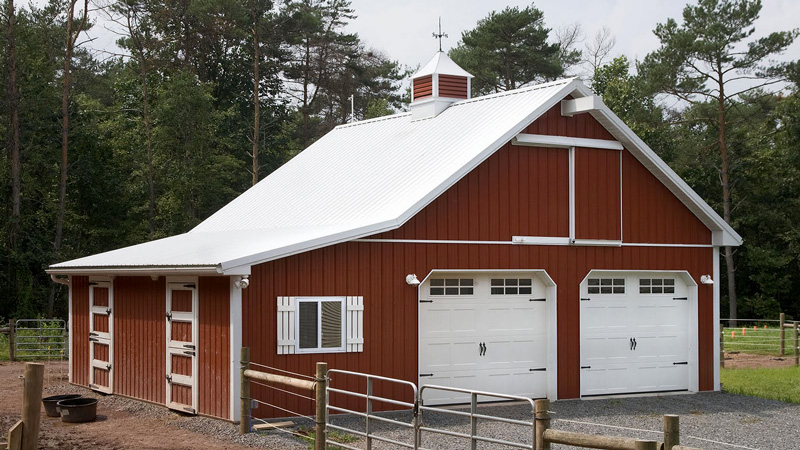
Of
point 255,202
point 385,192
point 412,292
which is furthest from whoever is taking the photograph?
point 255,202

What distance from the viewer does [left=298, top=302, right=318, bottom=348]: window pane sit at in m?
14.0

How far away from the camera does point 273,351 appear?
13.7 m

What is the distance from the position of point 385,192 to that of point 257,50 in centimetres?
2343

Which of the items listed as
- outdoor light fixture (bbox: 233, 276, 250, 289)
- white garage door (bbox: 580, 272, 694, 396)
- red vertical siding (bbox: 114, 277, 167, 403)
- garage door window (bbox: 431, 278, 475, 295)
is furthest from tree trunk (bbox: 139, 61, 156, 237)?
outdoor light fixture (bbox: 233, 276, 250, 289)

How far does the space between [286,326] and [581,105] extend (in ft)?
20.2

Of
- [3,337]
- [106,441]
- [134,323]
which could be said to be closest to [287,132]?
[3,337]

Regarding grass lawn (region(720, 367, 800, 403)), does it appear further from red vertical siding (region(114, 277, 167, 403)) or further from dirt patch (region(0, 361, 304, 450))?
red vertical siding (region(114, 277, 167, 403))

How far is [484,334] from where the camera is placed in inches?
625

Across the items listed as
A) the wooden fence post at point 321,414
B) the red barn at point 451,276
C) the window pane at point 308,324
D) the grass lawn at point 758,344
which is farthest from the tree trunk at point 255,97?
the wooden fence post at point 321,414

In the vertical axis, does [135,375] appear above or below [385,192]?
below

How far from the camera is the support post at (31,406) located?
300 inches

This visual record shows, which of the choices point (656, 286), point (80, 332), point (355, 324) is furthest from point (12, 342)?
point (656, 286)

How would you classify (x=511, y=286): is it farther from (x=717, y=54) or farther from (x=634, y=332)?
(x=717, y=54)

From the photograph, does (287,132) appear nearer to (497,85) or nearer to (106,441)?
(497,85)
